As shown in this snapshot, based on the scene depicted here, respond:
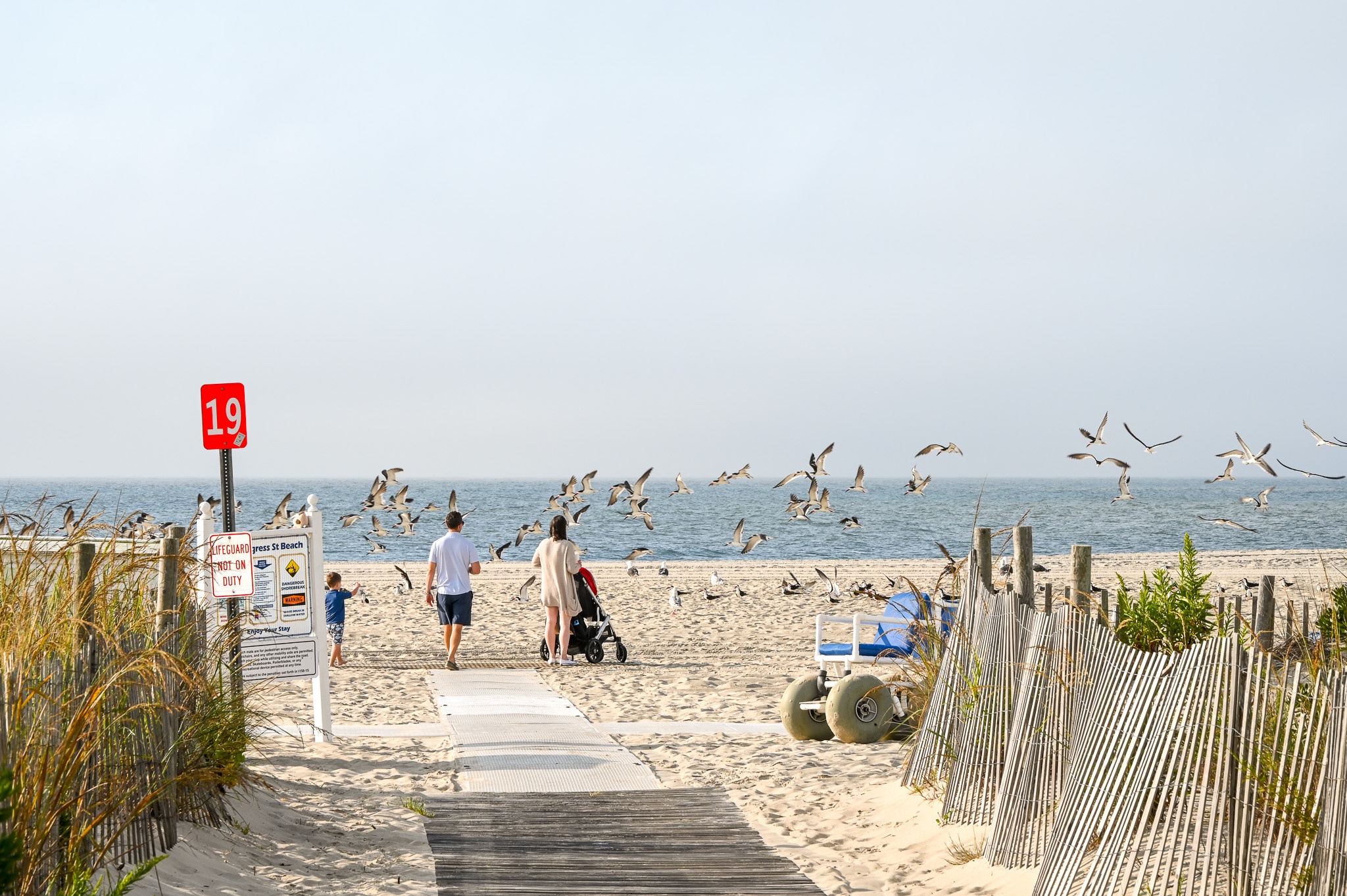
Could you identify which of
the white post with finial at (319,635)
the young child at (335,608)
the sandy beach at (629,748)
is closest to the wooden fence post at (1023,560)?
the sandy beach at (629,748)

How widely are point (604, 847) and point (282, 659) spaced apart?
3.69m

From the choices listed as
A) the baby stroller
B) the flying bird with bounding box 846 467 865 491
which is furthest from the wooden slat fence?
the flying bird with bounding box 846 467 865 491

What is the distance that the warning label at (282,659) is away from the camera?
8.70m

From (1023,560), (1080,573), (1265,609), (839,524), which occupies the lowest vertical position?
(839,524)

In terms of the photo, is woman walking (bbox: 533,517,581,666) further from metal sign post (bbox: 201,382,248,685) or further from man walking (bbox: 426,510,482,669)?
metal sign post (bbox: 201,382,248,685)

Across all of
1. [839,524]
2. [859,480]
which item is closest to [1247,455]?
[859,480]

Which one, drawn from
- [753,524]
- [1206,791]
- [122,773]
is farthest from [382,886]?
[753,524]

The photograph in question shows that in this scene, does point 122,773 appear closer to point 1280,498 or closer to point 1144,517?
point 1144,517

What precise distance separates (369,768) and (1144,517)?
77715mm

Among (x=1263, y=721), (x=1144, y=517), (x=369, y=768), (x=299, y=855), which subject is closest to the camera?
(x=1263, y=721)

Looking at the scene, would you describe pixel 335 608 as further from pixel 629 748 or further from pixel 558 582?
pixel 629 748

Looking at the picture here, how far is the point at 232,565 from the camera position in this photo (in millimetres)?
7836

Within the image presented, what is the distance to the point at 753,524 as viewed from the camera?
224ft

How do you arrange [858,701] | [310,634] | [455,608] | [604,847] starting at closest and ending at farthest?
[604,847] → [858,701] → [310,634] → [455,608]
